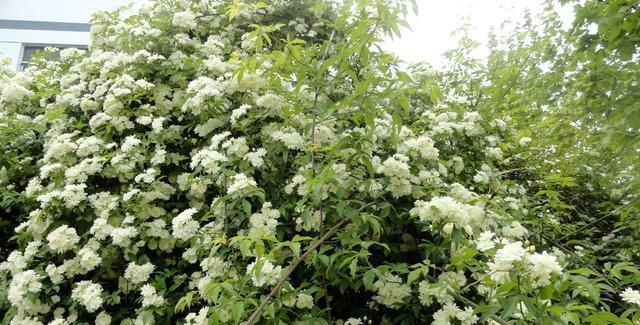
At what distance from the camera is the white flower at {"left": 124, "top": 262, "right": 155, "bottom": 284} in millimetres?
2281

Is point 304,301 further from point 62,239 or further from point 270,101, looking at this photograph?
point 62,239

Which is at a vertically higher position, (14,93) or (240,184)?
(240,184)

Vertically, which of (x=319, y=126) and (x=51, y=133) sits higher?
(x=319, y=126)

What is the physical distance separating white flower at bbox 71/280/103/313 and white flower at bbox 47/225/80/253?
22 centimetres

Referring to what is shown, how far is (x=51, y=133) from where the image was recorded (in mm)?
3107

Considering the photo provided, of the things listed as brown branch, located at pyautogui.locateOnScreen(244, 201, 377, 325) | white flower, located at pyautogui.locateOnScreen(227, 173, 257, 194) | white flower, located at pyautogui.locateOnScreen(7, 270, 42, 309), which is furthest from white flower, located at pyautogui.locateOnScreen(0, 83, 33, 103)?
brown branch, located at pyautogui.locateOnScreen(244, 201, 377, 325)

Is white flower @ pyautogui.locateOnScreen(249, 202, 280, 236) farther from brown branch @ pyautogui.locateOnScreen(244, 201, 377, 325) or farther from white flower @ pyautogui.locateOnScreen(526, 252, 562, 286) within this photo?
white flower @ pyautogui.locateOnScreen(526, 252, 562, 286)

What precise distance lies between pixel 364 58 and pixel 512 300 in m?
1.15

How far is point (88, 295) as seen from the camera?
2.20 meters

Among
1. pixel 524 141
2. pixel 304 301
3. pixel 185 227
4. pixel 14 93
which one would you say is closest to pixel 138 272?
pixel 185 227

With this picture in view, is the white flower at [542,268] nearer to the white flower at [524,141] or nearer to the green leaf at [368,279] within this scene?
the green leaf at [368,279]

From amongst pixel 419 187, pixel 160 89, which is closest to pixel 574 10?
pixel 419 187

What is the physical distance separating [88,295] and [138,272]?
0.85ft

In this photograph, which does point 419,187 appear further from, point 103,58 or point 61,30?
point 61,30
